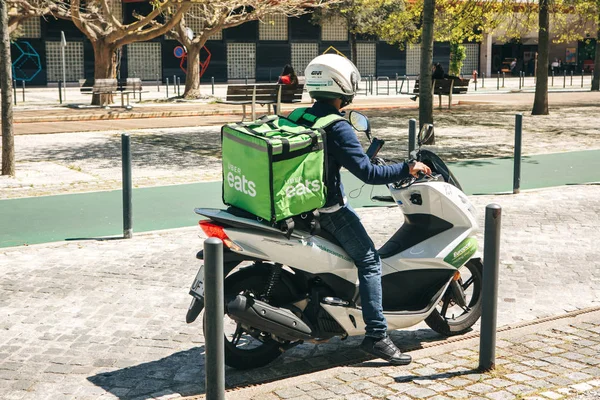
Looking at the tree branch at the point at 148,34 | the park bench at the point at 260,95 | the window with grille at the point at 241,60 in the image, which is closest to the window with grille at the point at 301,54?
the window with grille at the point at 241,60

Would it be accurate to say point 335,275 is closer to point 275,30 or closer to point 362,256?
point 362,256

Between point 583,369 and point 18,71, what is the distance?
41260 millimetres

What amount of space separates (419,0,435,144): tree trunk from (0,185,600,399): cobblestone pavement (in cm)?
688

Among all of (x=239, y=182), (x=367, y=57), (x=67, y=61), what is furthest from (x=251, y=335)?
(x=367, y=57)

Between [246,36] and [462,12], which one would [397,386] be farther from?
[246,36]

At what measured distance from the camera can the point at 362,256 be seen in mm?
4641

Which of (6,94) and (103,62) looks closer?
(6,94)

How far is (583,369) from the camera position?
184 inches

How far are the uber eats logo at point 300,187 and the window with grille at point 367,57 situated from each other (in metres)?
48.4

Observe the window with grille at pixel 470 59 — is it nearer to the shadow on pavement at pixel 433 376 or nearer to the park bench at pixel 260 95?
the park bench at pixel 260 95

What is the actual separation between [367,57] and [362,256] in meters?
48.9

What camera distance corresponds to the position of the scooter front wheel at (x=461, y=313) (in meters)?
5.27

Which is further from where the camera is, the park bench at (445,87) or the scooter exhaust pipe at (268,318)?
the park bench at (445,87)

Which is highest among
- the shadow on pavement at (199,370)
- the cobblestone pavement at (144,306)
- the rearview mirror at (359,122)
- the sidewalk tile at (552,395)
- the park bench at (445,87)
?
the rearview mirror at (359,122)
